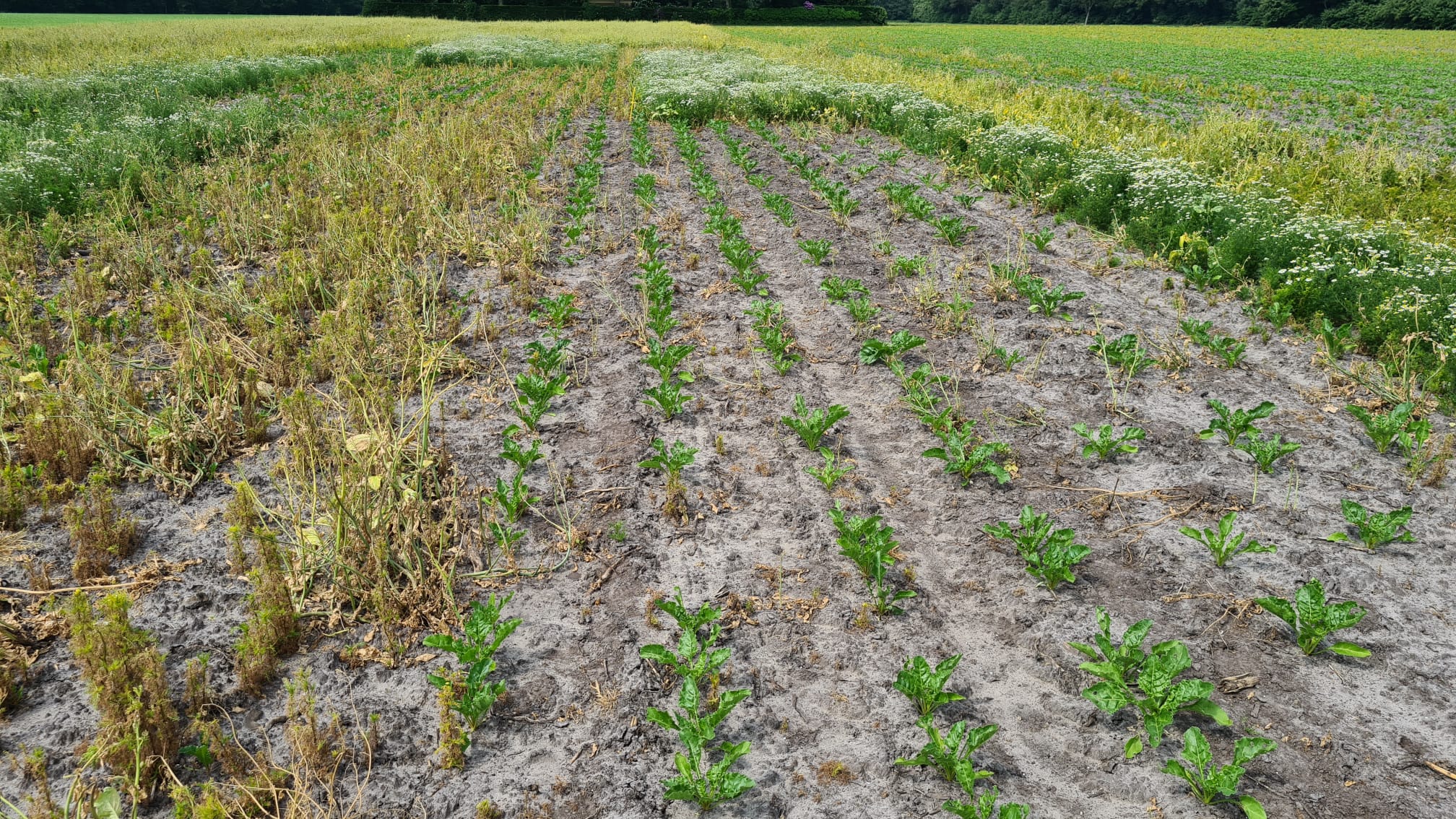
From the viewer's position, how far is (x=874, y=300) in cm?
768

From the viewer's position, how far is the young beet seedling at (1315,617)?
3.52 metres

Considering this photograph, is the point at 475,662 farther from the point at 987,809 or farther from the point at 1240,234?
the point at 1240,234

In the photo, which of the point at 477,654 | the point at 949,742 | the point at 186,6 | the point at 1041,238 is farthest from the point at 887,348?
the point at 186,6

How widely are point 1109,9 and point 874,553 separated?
98454mm

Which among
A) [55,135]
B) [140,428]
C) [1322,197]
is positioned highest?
[55,135]

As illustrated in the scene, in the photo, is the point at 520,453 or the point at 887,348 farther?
the point at 887,348

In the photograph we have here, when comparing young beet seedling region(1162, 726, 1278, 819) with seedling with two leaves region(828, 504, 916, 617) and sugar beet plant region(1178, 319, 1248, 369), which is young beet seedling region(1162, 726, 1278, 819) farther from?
sugar beet plant region(1178, 319, 1248, 369)

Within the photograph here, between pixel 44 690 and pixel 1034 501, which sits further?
pixel 1034 501

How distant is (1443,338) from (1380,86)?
70.0 feet

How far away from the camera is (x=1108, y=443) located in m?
5.12

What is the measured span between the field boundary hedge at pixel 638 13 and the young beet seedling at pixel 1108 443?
66.0m

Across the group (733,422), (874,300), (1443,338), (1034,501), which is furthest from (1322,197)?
(733,422)

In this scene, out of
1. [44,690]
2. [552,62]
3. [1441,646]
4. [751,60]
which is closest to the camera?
[44,690]

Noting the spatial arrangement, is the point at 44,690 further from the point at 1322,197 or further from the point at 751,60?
the point at 751,60
